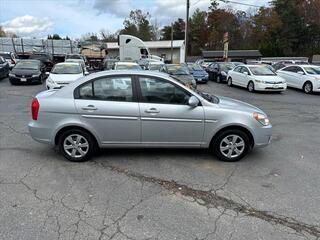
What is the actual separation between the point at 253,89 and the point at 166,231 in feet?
46.6

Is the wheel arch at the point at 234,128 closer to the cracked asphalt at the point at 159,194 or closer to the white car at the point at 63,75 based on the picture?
the cracked asphalt at the point at 159,194

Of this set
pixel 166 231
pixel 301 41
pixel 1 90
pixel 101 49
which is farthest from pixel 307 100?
pixel 301 41

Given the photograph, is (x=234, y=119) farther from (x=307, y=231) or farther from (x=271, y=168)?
(x=307, y=231)

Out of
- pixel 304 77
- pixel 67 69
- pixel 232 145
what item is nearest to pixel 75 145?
pixel 232 145

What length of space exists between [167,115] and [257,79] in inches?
480

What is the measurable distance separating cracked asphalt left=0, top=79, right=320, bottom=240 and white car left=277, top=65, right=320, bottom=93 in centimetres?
1061

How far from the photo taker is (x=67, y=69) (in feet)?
46.8

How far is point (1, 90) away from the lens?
15414 mm

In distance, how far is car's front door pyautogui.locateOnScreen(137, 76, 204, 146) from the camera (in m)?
5.14

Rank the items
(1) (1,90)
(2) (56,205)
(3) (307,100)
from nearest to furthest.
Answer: (2) (56,205), (3) (307,100), (1) (1,90)

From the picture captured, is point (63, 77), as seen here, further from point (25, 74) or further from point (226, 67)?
point (226, 67)

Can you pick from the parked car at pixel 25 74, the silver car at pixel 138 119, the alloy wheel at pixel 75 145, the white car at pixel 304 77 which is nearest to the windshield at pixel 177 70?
the white car at pixel 304 77

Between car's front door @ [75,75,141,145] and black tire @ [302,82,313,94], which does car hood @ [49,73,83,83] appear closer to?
car's front door @ [75,75,141,145]

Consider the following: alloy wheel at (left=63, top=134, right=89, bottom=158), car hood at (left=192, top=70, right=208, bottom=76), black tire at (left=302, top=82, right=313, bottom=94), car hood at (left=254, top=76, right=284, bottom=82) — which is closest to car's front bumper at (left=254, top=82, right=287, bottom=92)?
car hood at (left=254, top=76, right=284, bottom=82)
